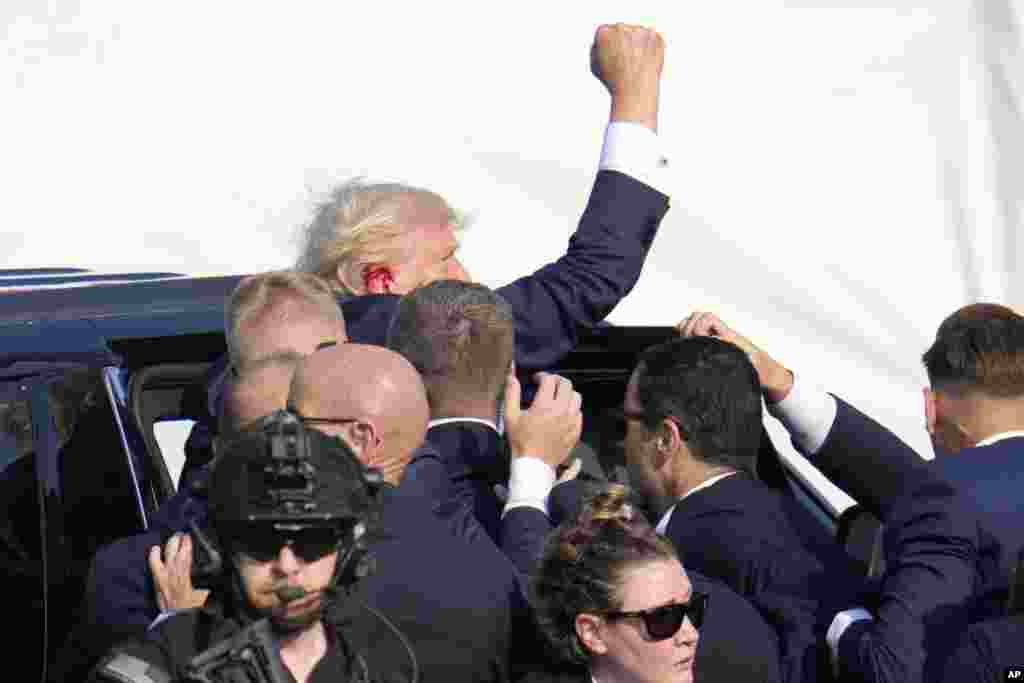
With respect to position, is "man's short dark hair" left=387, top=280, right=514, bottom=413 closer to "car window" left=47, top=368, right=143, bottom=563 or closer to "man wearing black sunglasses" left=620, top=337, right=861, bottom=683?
"man wearing black sunglasses" left=620, top=337, right=861, bottom=683

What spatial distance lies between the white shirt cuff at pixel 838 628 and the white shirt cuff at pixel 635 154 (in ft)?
3.52

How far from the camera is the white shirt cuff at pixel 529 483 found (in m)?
3.69

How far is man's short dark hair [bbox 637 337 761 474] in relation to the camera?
12.2 ft

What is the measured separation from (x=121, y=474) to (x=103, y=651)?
1.75 ft

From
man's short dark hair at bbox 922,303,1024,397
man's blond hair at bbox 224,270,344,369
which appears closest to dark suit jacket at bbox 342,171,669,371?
man's blond hair at bbox 224,270,344,369

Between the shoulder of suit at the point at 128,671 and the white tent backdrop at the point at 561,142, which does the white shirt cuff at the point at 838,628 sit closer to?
the shoulder of suit at the point at 128,671

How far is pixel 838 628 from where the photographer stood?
348 cm

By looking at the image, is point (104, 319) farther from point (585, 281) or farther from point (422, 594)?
point (422, 594)

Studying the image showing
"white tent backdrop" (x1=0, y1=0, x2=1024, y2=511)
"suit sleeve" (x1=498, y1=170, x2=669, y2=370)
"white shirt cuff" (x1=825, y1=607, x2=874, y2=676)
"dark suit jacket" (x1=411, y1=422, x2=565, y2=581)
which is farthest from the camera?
"white tent backdrop" (x1=0, y1=0, x2=1024, y2=511)

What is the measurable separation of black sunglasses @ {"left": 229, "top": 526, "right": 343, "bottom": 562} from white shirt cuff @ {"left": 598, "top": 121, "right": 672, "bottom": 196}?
1.75 metres

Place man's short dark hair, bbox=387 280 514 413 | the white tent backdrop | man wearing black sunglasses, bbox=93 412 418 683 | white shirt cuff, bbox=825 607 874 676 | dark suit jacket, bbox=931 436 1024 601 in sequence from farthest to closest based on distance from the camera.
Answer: the white tent backdrop, man's short dark hair, bbox=387 280 514 413, dark suit jacket, bbox=931 436 1024 601, white shirt cuff, bbox=825 607 874 676, man wearing black sunglasses, bbox=93 412 418 683

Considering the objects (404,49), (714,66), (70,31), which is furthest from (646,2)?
(70,31)

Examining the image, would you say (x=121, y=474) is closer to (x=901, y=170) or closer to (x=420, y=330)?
(x=420, y=330)

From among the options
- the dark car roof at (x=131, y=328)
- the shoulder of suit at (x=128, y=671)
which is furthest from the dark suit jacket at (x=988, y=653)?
the dark car roof at (x=131, y=328)
